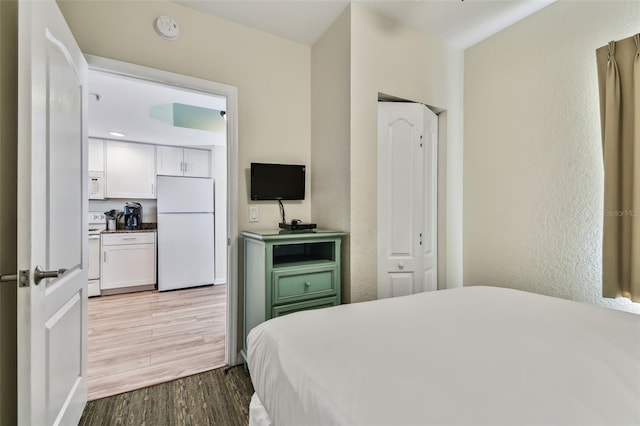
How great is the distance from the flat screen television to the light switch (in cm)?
12

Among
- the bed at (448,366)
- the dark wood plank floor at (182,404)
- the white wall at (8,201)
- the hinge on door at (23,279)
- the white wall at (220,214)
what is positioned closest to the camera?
the bed at (448,366)

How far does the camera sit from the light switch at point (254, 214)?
2.35 meters

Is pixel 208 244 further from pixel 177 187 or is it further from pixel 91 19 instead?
pixel 91 19

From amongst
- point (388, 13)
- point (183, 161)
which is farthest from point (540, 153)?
point (183, 161)

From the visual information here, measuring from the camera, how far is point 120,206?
479 centimetres

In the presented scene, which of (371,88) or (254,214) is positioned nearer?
(371,88)

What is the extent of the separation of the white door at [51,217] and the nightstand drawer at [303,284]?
105 centimetres

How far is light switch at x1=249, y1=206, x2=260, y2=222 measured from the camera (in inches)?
92.4

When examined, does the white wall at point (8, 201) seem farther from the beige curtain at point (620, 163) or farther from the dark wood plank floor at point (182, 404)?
the beige curtain at point (620, 163)

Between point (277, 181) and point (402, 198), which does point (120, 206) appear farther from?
point (402, 198)

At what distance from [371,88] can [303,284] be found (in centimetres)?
149

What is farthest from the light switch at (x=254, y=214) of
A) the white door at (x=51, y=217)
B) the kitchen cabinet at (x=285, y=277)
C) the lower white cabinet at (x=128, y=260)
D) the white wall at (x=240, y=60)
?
the lower white cabinet at (x=128, y=260)

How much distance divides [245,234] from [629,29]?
2694mm

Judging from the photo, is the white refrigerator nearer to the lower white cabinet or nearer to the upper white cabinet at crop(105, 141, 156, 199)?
the lower white cabinet
